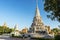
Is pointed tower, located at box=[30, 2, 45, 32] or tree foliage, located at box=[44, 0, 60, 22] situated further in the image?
pointed tower, located at box=[30, 2, 45, 32]

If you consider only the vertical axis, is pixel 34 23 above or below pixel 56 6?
above

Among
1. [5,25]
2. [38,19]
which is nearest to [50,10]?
[38,19]

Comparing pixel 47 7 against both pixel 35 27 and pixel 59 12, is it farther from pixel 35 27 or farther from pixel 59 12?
pixel 35 27

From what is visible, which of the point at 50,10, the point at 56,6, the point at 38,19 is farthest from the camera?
the point at 38,19

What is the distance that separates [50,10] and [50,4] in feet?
2.32

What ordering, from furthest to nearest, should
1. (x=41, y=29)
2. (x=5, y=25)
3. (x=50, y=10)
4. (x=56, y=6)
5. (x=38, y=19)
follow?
(x=5, y=25) → (x=38, y=19) → (x=41, y=29) → (x=50, y=10) → (x=56, y=6)

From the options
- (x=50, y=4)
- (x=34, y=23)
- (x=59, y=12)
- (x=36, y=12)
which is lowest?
(x=59, y=12)

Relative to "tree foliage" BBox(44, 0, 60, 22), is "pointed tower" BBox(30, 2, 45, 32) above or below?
above

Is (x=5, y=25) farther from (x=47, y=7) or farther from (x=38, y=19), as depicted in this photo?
(x=47, y=7)

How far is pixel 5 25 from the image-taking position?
74062mm

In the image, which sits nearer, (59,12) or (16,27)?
(59,12)

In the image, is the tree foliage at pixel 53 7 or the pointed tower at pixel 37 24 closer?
the tree foliage at pixel 53 7

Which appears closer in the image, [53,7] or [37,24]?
[53,7]

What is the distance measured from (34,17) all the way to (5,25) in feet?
56.0
